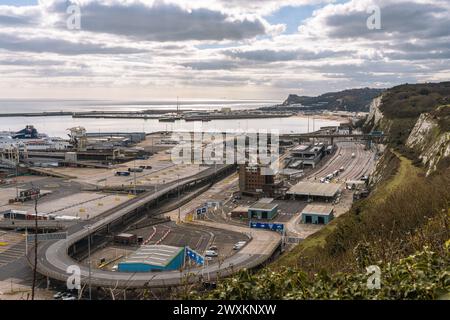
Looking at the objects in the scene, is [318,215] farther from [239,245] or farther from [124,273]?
[124,273]

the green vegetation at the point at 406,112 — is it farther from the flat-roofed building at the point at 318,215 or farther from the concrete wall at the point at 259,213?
the concrete wall at the point at 259,213

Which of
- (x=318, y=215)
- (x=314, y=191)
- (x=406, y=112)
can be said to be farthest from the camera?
(x=406, y=112)

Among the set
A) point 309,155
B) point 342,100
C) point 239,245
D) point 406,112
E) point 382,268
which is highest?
point 342,100

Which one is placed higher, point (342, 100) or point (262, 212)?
point (342, 100)

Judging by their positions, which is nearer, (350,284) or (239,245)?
(350,284)

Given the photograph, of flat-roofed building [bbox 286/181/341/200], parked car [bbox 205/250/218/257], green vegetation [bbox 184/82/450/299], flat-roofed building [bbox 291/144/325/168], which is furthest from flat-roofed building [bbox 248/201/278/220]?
flat-roofed building [bbox 291/144/325/168]

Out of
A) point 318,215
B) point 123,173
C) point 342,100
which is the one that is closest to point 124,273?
point 318,215

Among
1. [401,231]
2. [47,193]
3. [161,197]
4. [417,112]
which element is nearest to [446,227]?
[401,231]
